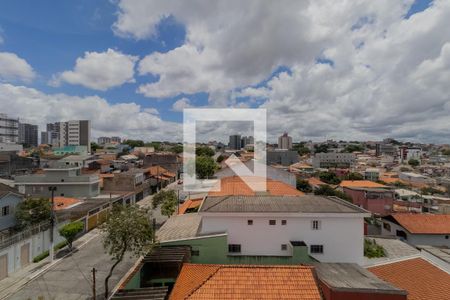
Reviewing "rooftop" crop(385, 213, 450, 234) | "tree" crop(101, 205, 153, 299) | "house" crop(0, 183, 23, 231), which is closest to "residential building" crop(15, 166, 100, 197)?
"house" crop(0, 183, 23, 231)

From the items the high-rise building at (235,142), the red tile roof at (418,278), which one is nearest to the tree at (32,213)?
the red tile roof at (418,278)

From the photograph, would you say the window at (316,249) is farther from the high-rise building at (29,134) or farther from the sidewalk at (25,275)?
the high-rise building at (29,134)

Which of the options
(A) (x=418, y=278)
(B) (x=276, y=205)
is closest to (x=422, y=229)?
(A) (x=418, y=278)

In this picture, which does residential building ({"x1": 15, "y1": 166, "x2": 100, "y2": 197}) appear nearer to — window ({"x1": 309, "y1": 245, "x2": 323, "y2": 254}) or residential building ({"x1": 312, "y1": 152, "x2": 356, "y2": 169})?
window ({"x1": 309, "y1": 245, "x2": 323, "y2": 254})

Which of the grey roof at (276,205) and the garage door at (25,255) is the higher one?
the grey roof at (276,205)

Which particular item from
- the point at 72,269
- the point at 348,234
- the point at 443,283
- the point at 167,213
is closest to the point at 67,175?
the point at 167,213

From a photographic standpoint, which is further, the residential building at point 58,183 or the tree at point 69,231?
the residential building at point 58,183

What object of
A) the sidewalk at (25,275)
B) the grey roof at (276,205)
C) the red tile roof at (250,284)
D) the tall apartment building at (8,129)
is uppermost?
the tall apartment building at (8,129)

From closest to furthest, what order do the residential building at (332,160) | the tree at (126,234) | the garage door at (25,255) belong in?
the tree at (126,234) → the garage door at (25,255) → the residential building at (332,160)
